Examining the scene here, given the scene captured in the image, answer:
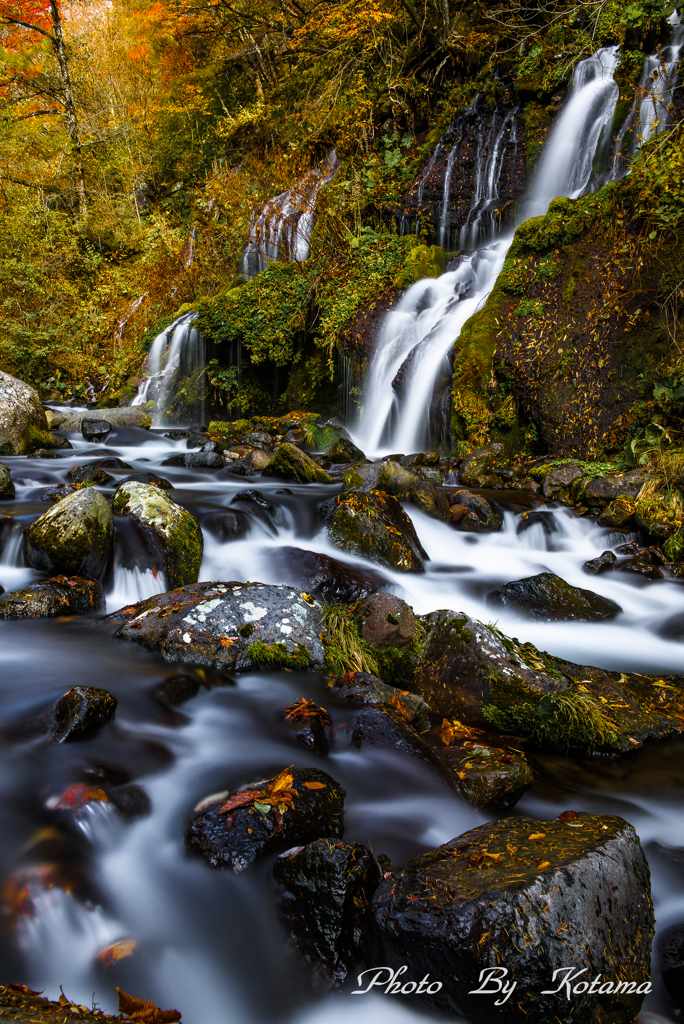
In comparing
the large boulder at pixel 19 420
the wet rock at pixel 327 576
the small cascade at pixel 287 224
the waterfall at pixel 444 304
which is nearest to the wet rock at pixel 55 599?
the wet rock at pixel 327 576

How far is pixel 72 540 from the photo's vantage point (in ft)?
15.4

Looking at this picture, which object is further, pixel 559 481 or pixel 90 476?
pixel 559 481

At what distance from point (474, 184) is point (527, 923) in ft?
45.6

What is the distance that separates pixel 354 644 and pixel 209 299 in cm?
1202

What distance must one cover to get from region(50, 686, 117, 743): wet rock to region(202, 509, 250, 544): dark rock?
2983 mm

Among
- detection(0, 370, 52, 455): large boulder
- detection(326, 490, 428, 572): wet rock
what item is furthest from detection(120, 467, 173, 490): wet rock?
detection(0, 370, 52, 455): large boulder

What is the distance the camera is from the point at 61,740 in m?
2.78

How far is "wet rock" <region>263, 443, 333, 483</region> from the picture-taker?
313 inches

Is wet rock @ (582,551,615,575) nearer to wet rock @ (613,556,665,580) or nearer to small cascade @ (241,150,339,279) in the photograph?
wet rock @ (613,556,665,580)

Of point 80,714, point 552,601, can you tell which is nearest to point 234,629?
point 80,714

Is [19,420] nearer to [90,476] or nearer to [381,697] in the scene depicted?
[90,476]

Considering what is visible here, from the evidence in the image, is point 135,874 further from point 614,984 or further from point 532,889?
point 614,984

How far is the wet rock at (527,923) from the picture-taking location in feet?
5.69

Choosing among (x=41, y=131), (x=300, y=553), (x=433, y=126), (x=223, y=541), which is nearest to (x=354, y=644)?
(x=300, y=553)
